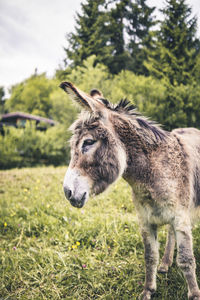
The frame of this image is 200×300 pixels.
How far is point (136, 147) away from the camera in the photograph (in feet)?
6.15

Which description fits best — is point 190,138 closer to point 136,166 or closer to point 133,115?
point 133,115

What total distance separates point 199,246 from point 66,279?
69.6 inches

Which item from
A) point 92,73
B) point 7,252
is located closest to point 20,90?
point 92,73

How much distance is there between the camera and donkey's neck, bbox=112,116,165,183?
6.06ft

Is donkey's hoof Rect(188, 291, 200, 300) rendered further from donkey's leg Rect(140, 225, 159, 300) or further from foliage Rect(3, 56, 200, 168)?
foliage Rect(3, 56, 200, 168)

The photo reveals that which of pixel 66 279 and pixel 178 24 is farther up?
pixel 178 24

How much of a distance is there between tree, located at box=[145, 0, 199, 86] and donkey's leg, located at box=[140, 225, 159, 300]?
1069cm

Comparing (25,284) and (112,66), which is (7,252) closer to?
(25,284)

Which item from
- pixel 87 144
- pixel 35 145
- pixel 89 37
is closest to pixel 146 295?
pixel 87 144

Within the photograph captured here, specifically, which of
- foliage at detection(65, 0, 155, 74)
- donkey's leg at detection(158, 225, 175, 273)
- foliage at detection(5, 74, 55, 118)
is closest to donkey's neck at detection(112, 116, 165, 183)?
donkey's leg at detection(158, 225, 175, 273)

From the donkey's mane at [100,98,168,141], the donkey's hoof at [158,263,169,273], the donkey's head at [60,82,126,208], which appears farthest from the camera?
the donkey's hoof at [158,263,169,273]

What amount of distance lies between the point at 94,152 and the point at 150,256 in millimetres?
1241

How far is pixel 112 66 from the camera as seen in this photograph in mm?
16938

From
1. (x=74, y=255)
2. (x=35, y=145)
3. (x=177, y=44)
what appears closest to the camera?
(x=74, y=255)
